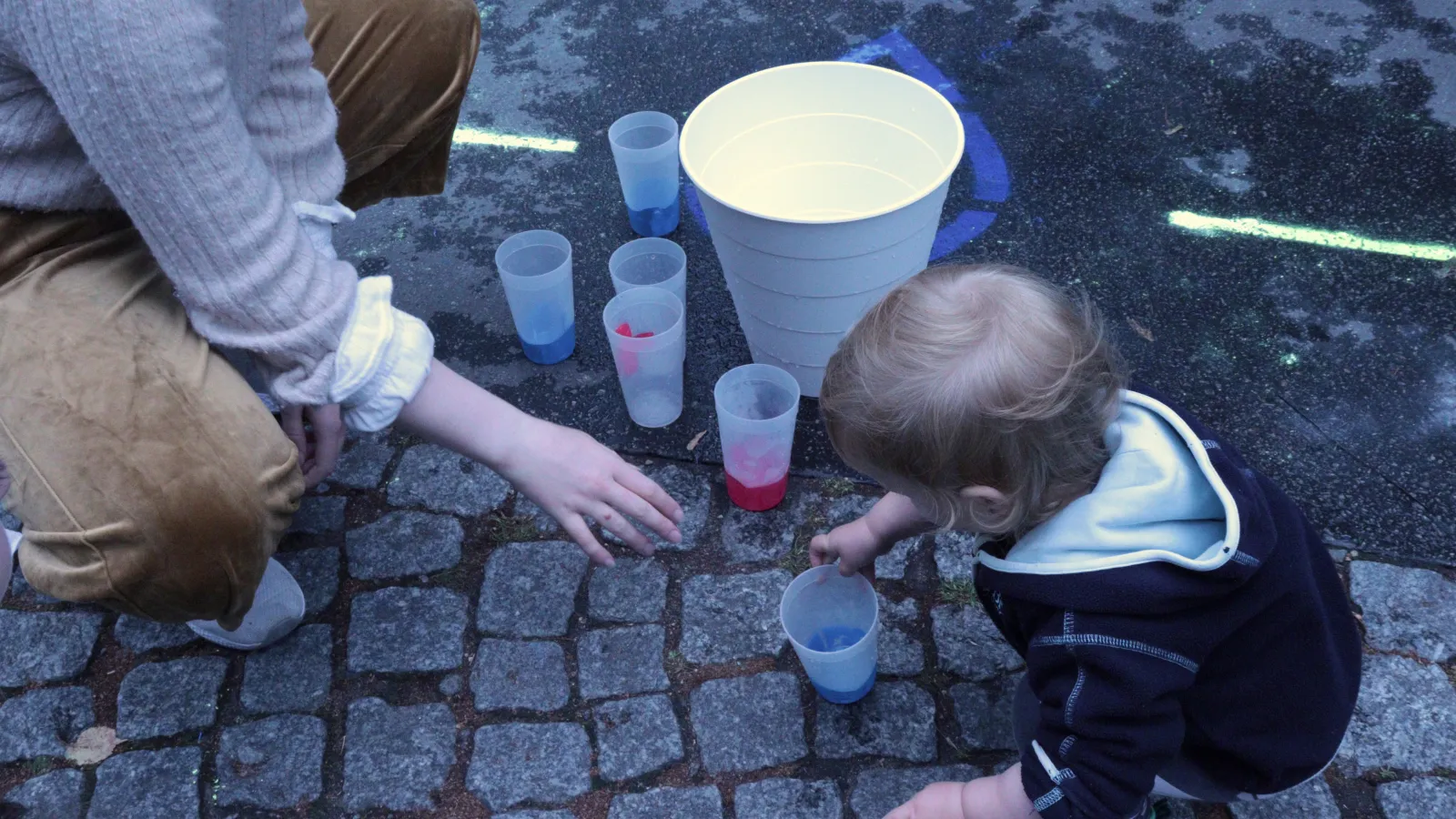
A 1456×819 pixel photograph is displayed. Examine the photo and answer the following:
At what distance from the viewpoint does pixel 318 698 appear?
187 cm

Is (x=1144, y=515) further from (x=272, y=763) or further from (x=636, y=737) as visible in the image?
(x=272, y=763)

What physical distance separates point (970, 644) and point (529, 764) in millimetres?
795

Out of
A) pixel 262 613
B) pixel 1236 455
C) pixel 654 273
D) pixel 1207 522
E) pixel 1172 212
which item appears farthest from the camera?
pixel 1172 212

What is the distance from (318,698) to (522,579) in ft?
1.35

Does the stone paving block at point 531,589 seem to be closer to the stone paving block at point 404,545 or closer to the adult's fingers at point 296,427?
the stone paving block at point 404,545

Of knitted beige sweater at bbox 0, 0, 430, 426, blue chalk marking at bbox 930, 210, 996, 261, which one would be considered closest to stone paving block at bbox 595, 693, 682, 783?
knitted beige sweater at bbox 0, 0, 430, 426

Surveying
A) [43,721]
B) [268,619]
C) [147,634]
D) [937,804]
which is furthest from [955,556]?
[43,721]

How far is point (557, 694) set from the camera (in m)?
1.85

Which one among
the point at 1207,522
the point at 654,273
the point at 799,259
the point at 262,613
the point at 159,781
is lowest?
the point at 159,781

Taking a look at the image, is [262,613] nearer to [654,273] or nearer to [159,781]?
[159,781]

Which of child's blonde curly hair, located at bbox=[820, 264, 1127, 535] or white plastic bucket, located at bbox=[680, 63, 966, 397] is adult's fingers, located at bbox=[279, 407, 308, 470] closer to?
white plastic bucket, located at bbox=[680, 63, 966, 397]

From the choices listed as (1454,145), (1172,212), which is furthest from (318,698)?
(1454,145)

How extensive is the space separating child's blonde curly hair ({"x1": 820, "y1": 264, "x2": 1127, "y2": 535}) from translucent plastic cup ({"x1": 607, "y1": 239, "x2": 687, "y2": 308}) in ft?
3.17

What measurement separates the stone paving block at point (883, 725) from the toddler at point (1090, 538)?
317 millimetres
